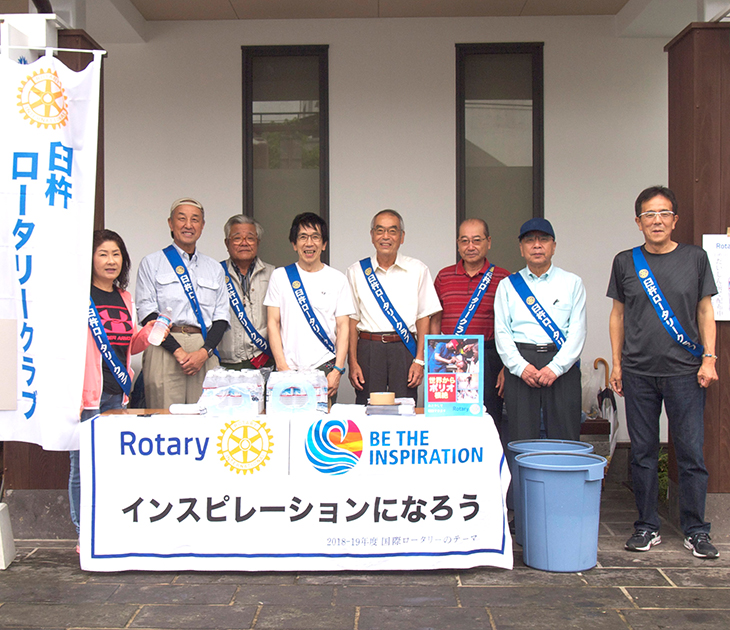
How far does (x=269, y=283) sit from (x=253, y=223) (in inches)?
22.6

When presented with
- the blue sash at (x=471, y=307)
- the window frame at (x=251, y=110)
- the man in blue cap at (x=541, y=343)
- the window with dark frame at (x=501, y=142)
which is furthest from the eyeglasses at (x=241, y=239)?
the window with dark frame at (x=501, y=142)

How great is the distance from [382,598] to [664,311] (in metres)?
2.16

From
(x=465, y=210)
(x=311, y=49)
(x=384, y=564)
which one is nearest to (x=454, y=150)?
(x=465, y=210)

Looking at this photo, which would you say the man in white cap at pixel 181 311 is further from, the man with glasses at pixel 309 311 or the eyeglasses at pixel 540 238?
the eyeglasses at pixel 540 238

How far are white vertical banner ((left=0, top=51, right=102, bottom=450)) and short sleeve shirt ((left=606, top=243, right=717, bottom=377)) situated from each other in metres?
3.01

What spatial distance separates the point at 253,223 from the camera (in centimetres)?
475

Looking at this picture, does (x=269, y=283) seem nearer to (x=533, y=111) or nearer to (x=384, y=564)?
(x=384, y=564)

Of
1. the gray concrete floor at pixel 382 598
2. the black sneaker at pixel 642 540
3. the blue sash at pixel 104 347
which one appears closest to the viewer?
the gray concrete floor at pixel 382 598

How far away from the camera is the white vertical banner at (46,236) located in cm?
346

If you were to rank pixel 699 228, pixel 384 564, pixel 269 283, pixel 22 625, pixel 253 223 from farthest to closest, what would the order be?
pixel 253 223 → pixel 269 283 → pixel 699 228 → pixel 384 564 → pixel 22 625

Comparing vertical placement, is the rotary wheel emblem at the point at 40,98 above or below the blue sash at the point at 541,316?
above

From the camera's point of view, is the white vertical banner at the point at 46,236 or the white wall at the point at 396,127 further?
the white wall at the point at 396,127

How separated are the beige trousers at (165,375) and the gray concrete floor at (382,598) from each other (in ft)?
3.35

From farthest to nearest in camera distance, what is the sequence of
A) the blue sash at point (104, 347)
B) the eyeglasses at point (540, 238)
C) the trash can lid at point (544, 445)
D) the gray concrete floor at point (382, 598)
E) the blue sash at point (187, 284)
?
the blue sash at point (187, 284)
the eyeglasses at point (540, 238)
the trash can lid at point (544, 445)
the blue sash at point (104, 347)
the gray concrete floor at point (382, 598)
